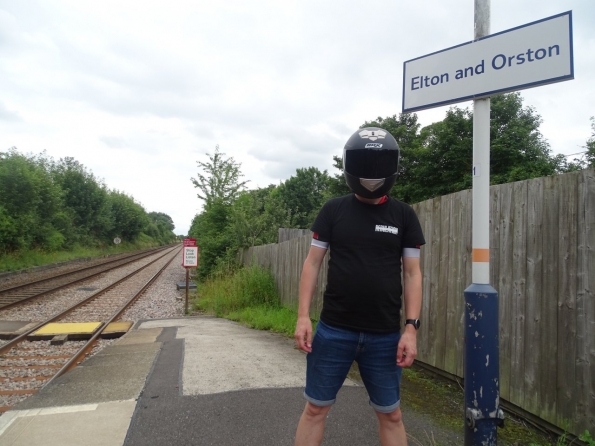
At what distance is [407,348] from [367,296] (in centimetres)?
30

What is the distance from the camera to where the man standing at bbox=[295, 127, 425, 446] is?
221 centimetres

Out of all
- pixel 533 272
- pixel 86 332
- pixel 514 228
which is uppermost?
pixel 514 228

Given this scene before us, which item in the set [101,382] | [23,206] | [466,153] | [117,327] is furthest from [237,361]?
[23,206]

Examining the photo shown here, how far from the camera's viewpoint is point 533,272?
10.7 feet

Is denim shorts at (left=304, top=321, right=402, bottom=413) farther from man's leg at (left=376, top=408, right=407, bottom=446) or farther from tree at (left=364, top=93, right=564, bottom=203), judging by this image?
tree at (left=364, top=93, right=564, bottom=203)

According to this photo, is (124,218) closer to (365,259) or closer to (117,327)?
(117,327)

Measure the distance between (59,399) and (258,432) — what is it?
75.1 inches

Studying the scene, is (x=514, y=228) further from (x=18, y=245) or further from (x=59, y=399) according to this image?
(x=18, y=245)

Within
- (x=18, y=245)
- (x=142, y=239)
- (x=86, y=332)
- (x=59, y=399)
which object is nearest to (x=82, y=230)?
(x=18, y=245)

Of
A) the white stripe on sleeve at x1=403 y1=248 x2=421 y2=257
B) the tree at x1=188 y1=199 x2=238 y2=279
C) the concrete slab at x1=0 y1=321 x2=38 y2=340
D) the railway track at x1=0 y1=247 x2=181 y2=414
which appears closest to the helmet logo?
the white stripe on sleeve at x1=403 y1=248 x2=421 y2=257

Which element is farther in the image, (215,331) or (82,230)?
(82,230)

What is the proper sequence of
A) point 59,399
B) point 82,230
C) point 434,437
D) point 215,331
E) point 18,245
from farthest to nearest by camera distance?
point 82,230 → point 18,245 → point 215,331 → point 59,399 → point 434,437

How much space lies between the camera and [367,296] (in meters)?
2.20

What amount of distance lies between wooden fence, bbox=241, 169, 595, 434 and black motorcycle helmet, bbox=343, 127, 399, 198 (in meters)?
1.42
